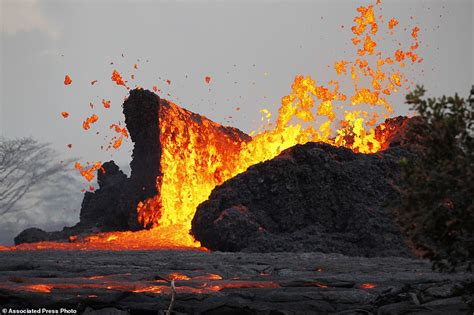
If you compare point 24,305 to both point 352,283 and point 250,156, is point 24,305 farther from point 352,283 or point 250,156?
point 250,156

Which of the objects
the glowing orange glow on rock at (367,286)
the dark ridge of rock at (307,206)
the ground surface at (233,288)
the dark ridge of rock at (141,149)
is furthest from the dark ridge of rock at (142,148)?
the glowing orange glow on rock at (367,286)

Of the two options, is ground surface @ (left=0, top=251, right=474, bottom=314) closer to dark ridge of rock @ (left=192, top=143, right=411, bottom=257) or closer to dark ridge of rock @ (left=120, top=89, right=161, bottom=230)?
dark ridge of rock @ (left=192, top=143, right=411, bottom=257)

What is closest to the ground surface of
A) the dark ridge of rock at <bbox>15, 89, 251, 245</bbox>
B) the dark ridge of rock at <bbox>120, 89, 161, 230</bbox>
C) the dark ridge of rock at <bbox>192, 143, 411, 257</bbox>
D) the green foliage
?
the green foliage

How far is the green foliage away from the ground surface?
0.82 m

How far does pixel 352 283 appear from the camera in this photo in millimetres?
6871

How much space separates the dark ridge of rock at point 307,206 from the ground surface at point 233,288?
14.4ft

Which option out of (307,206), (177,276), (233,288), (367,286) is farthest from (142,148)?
(367,286)

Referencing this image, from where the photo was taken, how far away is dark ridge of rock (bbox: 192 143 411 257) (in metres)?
13.4

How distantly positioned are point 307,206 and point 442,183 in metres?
10.4

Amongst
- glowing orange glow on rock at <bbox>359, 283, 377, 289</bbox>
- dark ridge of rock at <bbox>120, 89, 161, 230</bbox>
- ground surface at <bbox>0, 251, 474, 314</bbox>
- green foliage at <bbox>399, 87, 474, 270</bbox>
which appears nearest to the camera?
green foliage at <bbox>399, 87, 474, 270</bbox>

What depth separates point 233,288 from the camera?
6.52 metres

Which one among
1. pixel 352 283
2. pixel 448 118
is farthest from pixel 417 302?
pixel 448 118

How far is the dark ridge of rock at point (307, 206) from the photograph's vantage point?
13.4 meters

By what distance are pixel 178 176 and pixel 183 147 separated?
0.93m
